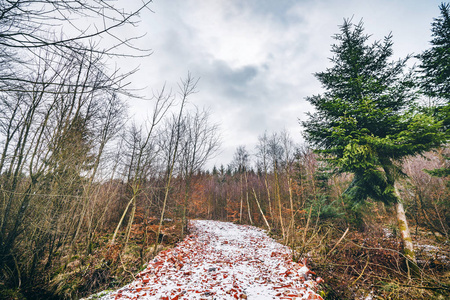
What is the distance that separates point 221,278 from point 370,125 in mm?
7112

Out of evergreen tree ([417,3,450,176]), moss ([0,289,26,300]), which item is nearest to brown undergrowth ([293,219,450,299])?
evergreen tree ([417,3,450,176])

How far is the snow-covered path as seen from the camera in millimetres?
3561

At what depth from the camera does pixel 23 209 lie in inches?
167

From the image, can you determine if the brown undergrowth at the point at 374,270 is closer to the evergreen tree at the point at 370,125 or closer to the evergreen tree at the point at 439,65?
→ the evergreen tree at the point at 370,125

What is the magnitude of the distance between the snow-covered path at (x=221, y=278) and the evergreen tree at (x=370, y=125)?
398cm

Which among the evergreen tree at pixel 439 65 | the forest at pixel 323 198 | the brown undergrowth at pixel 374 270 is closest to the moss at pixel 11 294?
the forest at pixel 323 198

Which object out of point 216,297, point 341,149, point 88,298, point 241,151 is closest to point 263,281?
point 216,297

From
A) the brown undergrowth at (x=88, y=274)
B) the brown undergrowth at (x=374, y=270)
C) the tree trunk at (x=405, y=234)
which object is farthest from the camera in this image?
the tree trunk at (x=405, y=234)

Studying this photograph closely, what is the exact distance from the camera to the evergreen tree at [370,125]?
17.5 ft

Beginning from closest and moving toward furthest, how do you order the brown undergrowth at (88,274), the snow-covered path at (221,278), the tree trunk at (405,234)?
the snow-covered path at (221,278), the brown undergrowth at (88,274), the tree trunk at (405,234)

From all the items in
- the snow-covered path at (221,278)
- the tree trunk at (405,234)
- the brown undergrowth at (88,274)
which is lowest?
the brown undergrowth at (88,274)

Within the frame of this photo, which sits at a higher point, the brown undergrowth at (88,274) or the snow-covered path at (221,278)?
the snow-covered path at (221,278)

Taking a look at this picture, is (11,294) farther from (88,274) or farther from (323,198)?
(323,198)

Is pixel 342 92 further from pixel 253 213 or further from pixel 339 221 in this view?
pixel 253 213
